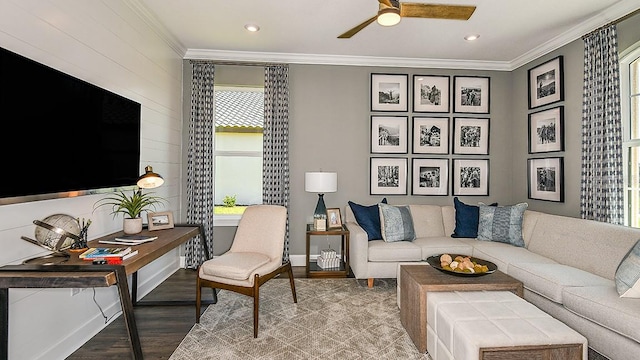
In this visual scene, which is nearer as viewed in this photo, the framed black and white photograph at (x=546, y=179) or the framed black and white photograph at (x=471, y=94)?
the framed black and white photograph at (x=546, y=179)

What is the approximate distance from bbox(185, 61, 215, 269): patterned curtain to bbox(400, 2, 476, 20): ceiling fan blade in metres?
2.83

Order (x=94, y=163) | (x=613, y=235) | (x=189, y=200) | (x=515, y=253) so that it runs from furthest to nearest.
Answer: (x=189, y=200)
(x=515, y=253)
(x=613, y=235)
(x=94, y=163)

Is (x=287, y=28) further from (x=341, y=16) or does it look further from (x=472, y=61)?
(x=472, y=61)

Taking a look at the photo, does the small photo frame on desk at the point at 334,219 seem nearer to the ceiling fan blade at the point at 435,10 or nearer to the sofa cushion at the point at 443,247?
the sofa cushion at the point at 443,247

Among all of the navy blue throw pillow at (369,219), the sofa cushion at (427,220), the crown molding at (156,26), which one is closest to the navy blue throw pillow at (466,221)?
the sofa cushion at (427,220)

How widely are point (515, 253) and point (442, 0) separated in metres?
2.56

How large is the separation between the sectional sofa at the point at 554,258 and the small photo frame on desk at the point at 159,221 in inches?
77.0

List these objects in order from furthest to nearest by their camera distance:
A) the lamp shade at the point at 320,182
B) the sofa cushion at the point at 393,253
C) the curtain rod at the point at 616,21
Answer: the lamp shade at the point at 320,182 < the sofa cushion at the point at 393,253 < the curtain rod at the point at 616,21

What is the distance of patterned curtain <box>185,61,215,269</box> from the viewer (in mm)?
4191

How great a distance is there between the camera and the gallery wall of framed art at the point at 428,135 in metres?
4.51

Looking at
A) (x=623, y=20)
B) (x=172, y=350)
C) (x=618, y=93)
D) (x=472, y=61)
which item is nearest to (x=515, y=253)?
(x=618, y=93)

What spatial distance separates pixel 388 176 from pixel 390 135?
0.58 metres

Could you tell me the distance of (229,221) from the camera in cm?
439

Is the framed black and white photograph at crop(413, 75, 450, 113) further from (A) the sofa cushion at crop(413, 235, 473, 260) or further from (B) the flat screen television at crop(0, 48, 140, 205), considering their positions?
(B) the flat screen television at crop(0, 48, 140, 205)
